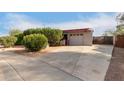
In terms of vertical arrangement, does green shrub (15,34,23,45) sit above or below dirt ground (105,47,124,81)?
above

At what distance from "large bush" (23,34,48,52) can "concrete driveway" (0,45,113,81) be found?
1186 millimetres

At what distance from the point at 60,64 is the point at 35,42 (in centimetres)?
412

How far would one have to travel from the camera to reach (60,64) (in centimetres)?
1118

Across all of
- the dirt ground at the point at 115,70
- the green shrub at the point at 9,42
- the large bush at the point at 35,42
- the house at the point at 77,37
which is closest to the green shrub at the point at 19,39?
the green shrub at the point at 9,42

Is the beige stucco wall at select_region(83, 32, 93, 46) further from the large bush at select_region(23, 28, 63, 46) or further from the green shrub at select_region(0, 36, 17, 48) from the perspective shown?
the green shrub at select_region(0, 36, 17, 48)

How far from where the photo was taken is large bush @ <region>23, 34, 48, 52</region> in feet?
47.0

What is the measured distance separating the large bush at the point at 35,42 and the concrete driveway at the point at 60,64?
1186 millimetres

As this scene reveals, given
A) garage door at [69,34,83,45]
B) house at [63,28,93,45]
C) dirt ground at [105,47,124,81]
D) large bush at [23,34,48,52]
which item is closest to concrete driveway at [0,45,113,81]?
dirt ground at [105,47,124,81]

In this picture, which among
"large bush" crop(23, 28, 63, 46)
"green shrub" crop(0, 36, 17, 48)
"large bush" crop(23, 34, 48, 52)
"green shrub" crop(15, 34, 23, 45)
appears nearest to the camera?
"large bush" crop(23, 34, 48, 52)
